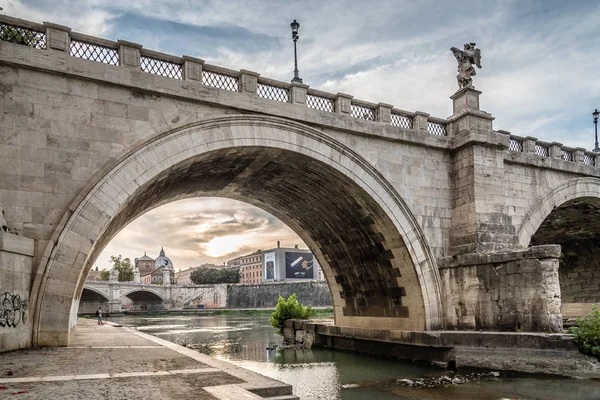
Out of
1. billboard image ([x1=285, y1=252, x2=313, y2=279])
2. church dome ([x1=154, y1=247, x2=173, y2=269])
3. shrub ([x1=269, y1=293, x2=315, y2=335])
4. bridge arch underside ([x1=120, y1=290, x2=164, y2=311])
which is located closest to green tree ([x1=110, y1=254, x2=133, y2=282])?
bridge arch underside ([x1=120, y1=290, x2=164, y2=311])

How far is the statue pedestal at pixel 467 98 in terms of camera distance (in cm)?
1544

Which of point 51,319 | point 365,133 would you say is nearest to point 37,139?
point 51,319

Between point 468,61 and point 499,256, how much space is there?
6.30m

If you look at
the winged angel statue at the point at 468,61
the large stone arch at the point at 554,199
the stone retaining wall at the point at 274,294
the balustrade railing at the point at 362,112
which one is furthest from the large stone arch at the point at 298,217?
the stone retaining wall at the point at 274,294

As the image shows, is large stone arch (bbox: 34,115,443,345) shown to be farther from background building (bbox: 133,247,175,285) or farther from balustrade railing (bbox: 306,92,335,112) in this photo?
background building (bbox: 133,247,175,285)

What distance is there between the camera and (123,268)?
93500mm

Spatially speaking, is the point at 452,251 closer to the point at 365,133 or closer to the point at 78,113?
the point at 365,133

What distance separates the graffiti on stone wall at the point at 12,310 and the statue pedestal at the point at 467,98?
12.9 meters

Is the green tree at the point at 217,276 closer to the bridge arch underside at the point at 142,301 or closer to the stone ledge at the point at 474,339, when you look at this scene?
the bridge arch underside at the point at 142,301

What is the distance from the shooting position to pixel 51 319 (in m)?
9.58

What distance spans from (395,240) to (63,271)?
28.7 ft

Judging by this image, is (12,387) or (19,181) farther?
(19,181)

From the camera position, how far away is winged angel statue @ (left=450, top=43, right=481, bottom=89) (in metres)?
15.6

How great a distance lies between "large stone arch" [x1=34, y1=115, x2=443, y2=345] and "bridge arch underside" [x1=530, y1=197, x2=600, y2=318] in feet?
28.0
